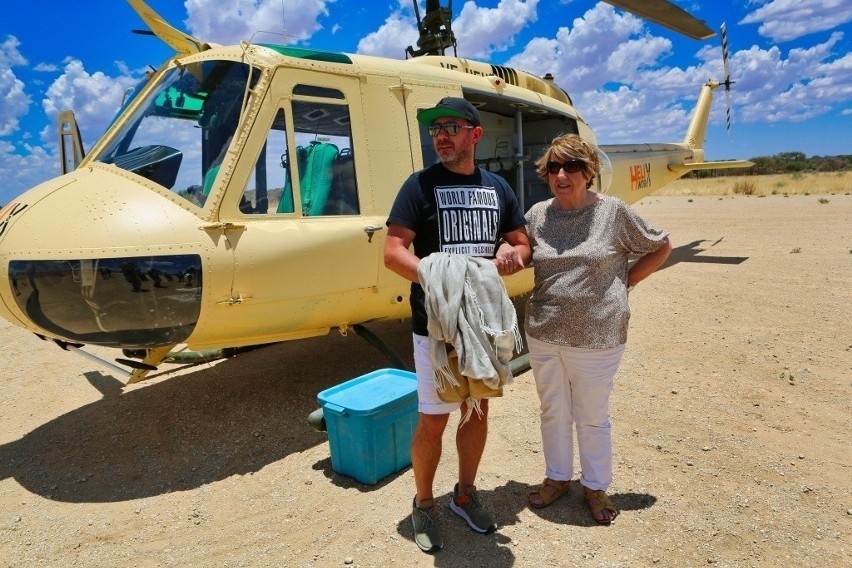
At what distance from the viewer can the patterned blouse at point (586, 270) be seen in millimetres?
2799

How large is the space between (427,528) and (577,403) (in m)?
0.97

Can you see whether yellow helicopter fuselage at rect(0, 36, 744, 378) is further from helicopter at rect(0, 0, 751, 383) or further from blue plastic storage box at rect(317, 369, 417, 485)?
blue plastic storage box at rect(317, 369, 417, 485)

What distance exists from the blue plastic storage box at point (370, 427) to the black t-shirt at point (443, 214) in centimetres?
94

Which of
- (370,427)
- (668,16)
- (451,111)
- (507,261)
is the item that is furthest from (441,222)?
(668,16)

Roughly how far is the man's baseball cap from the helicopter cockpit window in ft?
5.29

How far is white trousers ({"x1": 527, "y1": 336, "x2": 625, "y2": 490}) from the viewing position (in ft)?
9.39

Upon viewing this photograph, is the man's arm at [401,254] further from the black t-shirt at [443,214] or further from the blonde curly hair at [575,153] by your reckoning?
the blonde curly hair at [575,153]

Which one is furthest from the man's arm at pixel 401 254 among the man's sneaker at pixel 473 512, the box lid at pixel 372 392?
the man's sneaker at pixel 473 512

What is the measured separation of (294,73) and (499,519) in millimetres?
3085

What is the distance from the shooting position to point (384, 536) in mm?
3016

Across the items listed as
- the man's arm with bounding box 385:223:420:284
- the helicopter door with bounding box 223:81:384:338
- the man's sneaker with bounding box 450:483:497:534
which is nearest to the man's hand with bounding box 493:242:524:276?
the man's arm with bounding box 385:223:420:284

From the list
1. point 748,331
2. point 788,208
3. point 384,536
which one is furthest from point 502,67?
point 788,208

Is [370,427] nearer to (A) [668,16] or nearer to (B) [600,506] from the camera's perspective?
(B) [600,506]

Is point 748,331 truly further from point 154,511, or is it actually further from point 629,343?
point 154,511
